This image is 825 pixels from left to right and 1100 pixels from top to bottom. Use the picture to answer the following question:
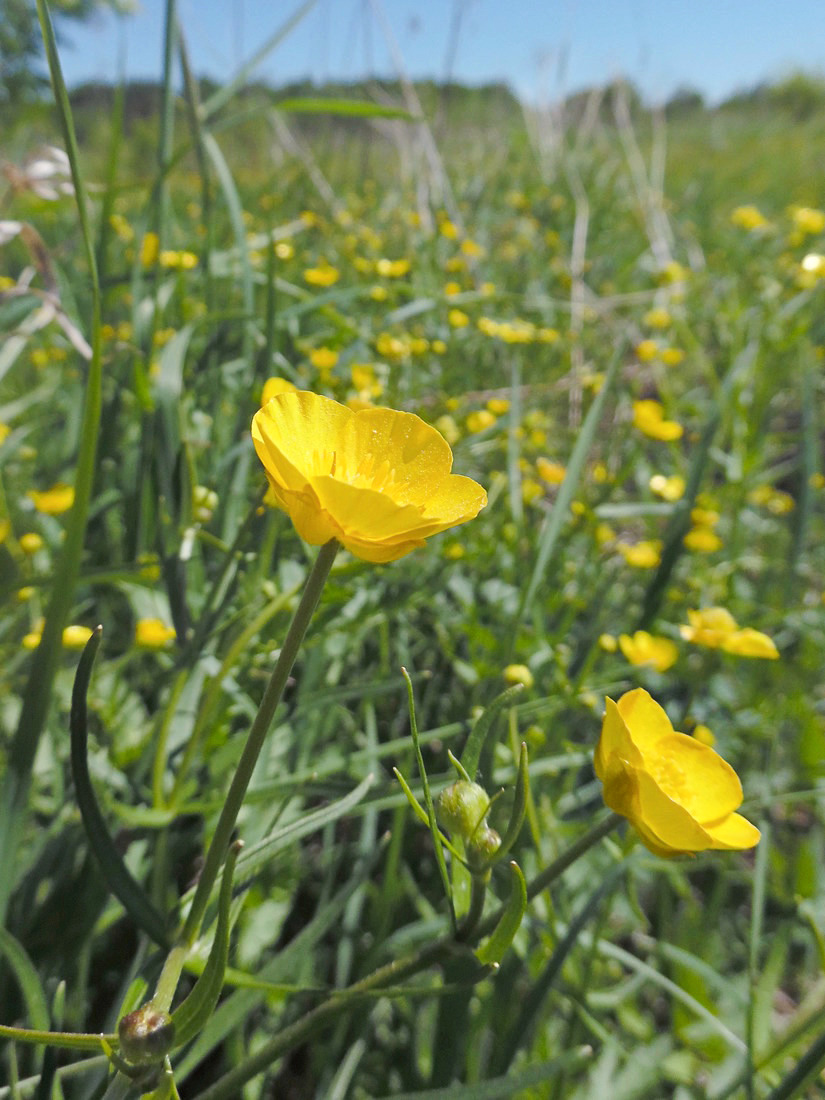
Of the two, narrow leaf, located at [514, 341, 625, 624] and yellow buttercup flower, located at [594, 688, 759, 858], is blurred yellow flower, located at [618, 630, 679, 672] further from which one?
yellow buttercup flower, located at [594, 688, 759, 858]

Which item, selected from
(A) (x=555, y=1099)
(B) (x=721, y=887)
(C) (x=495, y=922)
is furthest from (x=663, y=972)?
(C) (x=495, y=922)

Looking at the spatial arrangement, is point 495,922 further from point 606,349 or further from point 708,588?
point 606,349

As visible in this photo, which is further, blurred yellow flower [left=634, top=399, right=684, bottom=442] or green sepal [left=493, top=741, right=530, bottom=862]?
blurred yellow flower [left=634, top=399, right=684, bottom=442]

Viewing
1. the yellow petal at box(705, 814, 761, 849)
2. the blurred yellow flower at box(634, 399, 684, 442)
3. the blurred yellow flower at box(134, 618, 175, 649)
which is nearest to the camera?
the yellow petal at box(705, 814, 761, 849)

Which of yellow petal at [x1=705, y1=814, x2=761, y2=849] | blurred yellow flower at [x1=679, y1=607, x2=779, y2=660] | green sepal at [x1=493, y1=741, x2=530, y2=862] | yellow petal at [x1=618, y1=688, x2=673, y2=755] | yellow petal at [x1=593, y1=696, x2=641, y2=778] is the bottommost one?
blurred yellow flower at [x1=679, y1=607, x2=779, y2=660]

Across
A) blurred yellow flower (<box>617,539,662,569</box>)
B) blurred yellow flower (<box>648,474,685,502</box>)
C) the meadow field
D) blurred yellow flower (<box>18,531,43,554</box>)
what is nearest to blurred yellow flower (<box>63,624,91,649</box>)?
the meadow field

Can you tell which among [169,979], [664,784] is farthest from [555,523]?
[169,979]

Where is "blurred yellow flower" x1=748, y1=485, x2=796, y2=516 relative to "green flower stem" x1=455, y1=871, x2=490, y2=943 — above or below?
below
